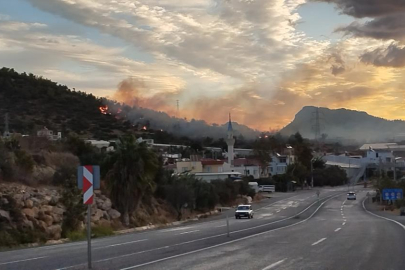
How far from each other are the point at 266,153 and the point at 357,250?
11696cm

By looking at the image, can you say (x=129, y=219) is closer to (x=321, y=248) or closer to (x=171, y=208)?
(x=171, y=208)

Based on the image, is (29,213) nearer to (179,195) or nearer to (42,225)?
(42,225)

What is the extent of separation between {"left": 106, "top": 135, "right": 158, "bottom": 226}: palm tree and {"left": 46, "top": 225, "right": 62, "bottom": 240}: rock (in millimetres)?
11929

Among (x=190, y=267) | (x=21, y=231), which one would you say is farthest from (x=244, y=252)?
(x=21, y=231)

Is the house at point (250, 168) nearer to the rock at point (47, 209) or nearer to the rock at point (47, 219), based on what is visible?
the rock at point (47, 209)

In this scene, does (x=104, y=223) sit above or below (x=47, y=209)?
below

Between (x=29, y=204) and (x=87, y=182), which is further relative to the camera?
(x=29, y=204)

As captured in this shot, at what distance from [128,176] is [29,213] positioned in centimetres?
1371

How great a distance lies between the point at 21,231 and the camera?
3241 centimetres

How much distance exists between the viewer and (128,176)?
4809cm

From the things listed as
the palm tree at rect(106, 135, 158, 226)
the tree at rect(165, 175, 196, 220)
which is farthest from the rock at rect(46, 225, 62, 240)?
the tree at rect(165, 175, 196, 220)

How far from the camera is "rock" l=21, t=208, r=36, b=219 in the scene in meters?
34.8

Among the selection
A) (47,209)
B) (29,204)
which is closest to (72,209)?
(47,209)

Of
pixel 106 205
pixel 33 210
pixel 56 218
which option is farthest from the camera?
pixel 106 205
